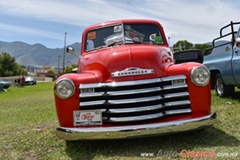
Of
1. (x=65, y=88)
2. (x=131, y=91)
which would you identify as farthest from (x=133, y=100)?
(x=65, y=88)

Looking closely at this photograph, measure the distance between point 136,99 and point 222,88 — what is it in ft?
15.0

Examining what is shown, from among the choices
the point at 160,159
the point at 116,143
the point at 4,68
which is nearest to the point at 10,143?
the point at 116,143

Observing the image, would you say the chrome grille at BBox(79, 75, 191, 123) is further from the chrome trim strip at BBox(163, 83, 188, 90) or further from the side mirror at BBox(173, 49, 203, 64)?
the side mirror at BBox(173, 49, 203, 64)

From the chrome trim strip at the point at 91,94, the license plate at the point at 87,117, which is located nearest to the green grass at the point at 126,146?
the license plate at the point at 87,117

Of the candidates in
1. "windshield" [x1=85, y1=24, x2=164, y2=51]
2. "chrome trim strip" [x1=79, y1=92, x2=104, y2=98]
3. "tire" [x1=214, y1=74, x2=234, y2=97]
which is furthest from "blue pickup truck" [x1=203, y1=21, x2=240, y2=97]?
"chrome trim strip" [x1=79, y1=92, x2=104, y2=98]

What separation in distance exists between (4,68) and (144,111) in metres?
55.1

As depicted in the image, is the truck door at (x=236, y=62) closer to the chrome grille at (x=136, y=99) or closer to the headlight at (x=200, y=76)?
the headlight at (x=200, y=76)

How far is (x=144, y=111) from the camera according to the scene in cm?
347

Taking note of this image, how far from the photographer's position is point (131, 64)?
3742mm

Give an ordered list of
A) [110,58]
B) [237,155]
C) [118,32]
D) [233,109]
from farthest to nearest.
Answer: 1. [233,109]
2. [118,32]
3. [110,58]
4. [237,155]

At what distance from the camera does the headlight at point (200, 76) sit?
11.8 feet

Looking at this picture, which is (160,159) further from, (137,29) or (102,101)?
(137,29)

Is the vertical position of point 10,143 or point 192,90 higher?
point 192,90

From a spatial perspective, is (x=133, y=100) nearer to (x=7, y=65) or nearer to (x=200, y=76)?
(x=200, y=76)
